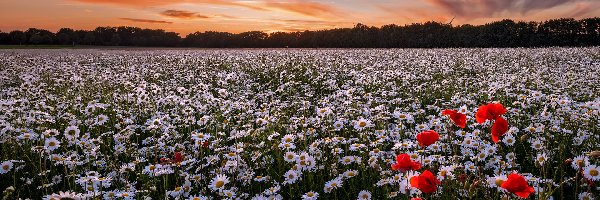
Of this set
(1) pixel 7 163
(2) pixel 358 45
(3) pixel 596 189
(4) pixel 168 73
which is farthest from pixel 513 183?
(2) pixel 358 45

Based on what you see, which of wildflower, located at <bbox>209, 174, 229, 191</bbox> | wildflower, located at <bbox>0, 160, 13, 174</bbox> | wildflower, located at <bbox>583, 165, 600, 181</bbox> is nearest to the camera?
wildflower, located at <bbox>583, 165, 600, 181</bbox>

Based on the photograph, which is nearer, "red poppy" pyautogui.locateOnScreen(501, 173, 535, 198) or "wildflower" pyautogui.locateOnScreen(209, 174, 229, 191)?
"red poppy" pyautogui.locateOnScreen(501, 173, 535, 198)

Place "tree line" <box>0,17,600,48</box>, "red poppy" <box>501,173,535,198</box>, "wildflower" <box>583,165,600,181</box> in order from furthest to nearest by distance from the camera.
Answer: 1. "tree line" <box>0,17,600,48</box>
2. "wildflower" <box>583,165,600,181</box>
3. "red poppy" <box>501,173,535,198</box>

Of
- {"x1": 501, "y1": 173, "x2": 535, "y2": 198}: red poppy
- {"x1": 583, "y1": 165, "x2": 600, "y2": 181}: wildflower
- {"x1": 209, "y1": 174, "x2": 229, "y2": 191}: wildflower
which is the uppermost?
{"x1": 501, "y1": 173, "x2": 535, "y2": 198}: red poppy

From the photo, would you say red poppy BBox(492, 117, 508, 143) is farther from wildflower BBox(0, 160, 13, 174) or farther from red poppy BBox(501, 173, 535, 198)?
wildflower BBox(0, 160, 13, 174)

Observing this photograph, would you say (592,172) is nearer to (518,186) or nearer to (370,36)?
(518,186)

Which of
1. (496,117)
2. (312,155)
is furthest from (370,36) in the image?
(496,117)

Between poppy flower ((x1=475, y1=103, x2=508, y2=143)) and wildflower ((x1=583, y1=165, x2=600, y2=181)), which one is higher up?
poppy flower ((x1=475, y1=103, x2=508, y2=143))

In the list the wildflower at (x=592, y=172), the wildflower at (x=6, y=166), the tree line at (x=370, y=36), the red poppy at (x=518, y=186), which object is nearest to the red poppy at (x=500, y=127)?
the red poppy at (x=518, y=186)

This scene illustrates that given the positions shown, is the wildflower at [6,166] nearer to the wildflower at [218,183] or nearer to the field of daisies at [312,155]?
the field of daisies at [312,155]

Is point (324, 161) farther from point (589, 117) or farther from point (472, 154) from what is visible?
point (589, 117)

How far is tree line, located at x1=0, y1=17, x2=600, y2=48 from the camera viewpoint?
41844 mm

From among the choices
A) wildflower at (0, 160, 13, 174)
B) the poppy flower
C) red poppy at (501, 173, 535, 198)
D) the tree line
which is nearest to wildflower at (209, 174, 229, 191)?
the poppy flower

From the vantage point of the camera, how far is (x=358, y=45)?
52.2 m
